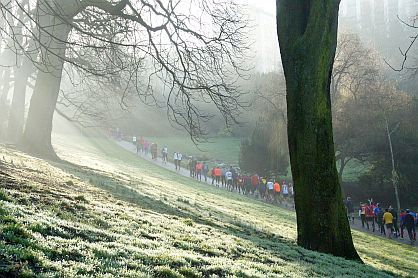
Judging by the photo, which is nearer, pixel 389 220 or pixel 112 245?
pixel 112 245

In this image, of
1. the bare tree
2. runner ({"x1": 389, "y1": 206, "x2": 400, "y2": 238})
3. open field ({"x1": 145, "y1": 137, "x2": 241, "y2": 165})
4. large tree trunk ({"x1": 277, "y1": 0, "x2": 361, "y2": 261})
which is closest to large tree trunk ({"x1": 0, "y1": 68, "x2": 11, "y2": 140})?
the bare tree

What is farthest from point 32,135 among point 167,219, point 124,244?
point 124,244

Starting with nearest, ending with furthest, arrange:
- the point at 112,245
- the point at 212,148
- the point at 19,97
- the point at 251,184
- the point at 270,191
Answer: the point at 112,245
the point at 19,97
the point at 270,191
the point at 251,184
the point at 212,148

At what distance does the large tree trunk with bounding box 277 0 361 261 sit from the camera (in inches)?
376

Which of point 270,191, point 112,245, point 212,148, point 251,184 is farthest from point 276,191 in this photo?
point 212,148

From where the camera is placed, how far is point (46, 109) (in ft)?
56.7

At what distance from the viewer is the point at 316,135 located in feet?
31.4

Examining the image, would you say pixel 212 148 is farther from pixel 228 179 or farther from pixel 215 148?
pixel 228 179

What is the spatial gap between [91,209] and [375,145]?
109 ft

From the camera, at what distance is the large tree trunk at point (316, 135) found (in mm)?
9562

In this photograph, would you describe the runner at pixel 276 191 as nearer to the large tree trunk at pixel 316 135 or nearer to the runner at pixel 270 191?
the runner at pixel 270 191

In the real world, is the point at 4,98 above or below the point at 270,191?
above

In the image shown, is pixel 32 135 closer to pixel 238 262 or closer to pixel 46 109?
pixel 46 109

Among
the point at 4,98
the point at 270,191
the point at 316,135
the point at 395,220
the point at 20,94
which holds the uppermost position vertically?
the point at 4,98
